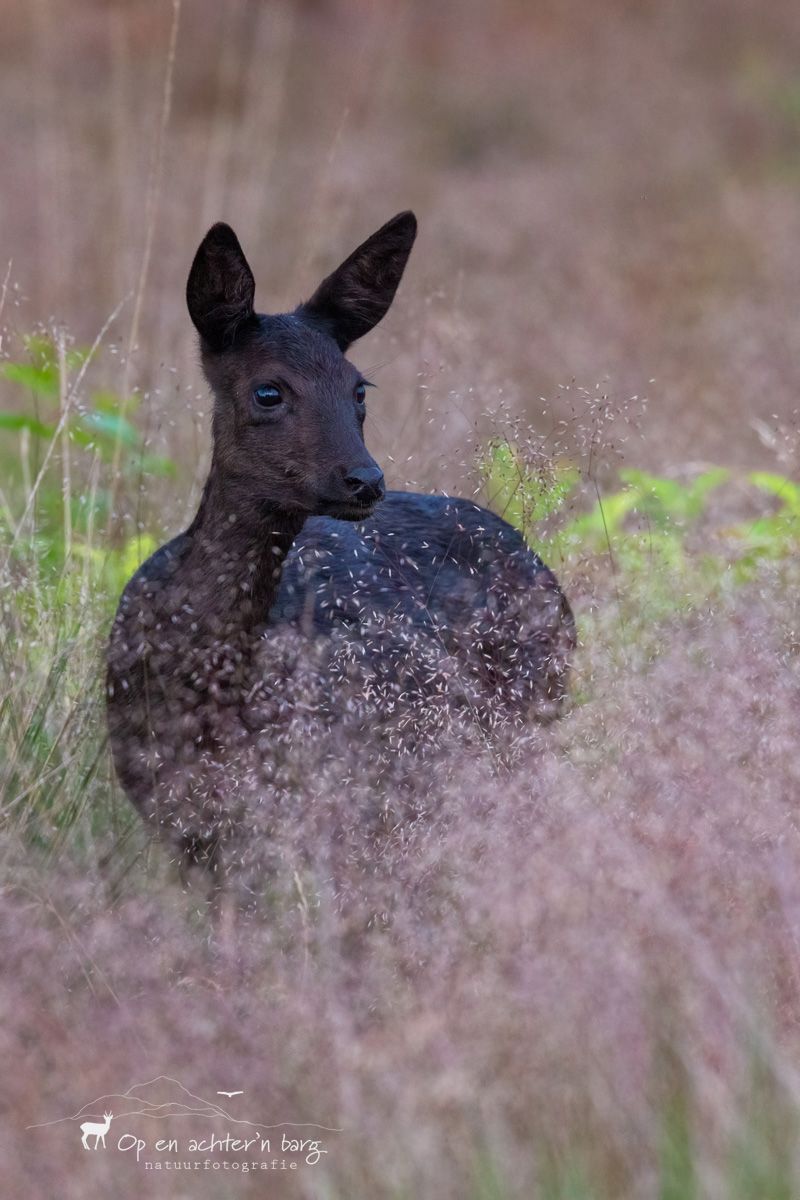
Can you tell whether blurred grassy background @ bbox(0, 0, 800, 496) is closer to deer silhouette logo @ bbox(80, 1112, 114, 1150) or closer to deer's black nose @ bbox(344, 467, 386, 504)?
deer's black nose @ bbox(344, 467, 386, 504)

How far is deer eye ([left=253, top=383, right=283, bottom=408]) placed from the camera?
13.1 feet

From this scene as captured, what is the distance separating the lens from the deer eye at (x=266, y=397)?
399 cm

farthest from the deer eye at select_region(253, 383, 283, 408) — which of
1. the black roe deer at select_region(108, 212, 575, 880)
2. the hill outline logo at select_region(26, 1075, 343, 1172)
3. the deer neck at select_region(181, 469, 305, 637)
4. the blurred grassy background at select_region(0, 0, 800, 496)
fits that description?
the hill outline logo at select_region(26, 1075, 343, 1172)

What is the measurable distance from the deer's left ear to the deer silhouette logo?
2240 mm

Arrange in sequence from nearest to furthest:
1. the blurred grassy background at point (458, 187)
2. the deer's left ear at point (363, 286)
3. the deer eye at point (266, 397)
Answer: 1. the deer eye at point (266, 397)
2. the deer's left ear at point (363, 286)
3. the blurred grassy background at point (458, 187)

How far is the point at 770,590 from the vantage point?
13.6 ft

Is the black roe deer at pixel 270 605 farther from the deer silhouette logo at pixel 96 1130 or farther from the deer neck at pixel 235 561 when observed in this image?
the deer silhouette logo at pixel 96 1130

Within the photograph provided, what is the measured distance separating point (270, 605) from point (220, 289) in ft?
2.60

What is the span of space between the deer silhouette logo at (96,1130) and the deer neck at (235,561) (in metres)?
1.51

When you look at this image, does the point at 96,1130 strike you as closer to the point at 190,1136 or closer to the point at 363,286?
the point at 190,1136

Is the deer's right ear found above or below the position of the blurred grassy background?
below

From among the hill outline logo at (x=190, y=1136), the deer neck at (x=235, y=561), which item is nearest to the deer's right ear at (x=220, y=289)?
the deer neck at (x=235, y=561)

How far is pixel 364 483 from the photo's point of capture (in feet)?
12.3

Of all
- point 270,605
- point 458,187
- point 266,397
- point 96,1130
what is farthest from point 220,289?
point 458,187
